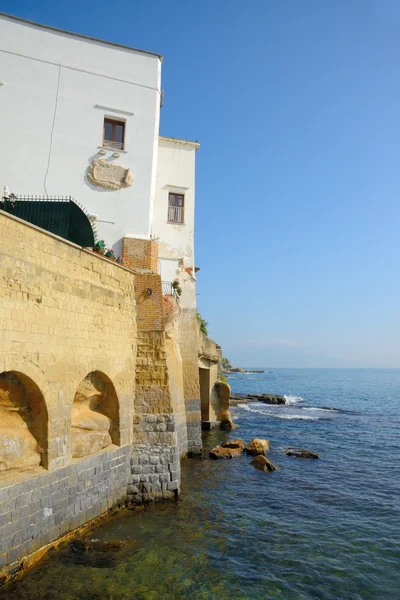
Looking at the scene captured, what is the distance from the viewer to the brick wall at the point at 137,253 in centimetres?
1454

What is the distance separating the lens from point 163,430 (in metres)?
12.1

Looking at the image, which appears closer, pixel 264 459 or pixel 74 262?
pixel 74 262

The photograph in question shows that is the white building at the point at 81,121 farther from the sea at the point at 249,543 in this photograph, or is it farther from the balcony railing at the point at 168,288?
the sea at the point at 249,543

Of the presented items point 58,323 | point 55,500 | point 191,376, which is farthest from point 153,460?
point 191,376

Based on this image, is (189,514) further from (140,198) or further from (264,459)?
(140,198)

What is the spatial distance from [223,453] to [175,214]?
11.0 meters

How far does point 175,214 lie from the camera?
19047 millimetres

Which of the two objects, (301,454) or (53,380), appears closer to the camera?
(53,380)

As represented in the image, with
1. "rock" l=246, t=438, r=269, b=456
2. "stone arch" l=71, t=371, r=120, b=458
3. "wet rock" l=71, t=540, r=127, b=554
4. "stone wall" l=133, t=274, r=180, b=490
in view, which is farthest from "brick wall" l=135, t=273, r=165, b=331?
"rock" l=246, t=438, r=269, b=456

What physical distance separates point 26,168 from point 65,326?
7.53m

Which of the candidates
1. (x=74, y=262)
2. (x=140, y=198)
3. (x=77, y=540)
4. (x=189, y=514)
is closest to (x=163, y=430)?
(x=189, y=514)

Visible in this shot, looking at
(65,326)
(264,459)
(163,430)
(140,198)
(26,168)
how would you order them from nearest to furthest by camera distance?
(65,326), (163,430), (26,168), (140,198), (264,459)

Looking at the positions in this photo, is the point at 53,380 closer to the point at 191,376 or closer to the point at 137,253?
the point at 137,253

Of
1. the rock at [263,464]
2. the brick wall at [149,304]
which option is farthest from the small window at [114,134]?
the rock at [263,464]
